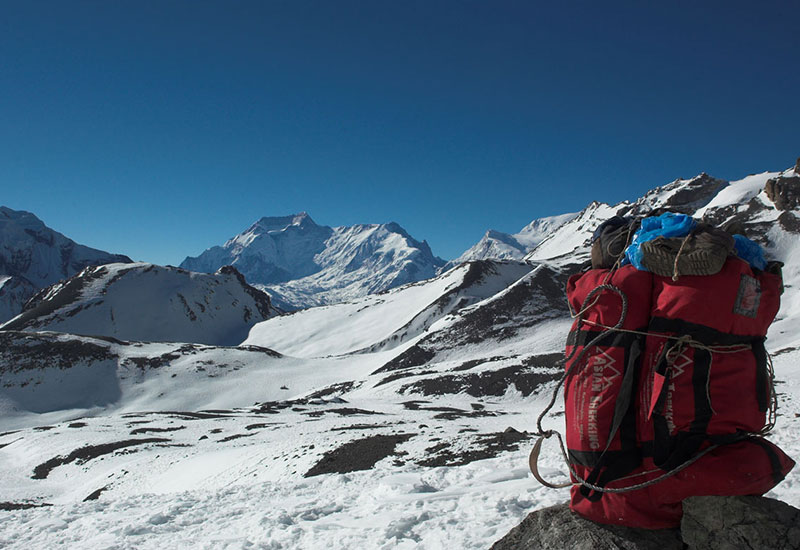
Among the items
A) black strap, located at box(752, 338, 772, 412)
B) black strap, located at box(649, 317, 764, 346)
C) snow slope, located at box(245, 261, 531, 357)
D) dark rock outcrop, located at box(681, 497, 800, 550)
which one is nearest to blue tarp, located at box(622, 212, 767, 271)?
black strap, located at box(649, 317, 764, 346)

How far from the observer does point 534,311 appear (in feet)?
310

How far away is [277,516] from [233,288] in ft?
636

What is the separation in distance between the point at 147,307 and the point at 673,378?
18378cm

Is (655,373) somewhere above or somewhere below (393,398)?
above

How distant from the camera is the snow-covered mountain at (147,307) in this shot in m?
147

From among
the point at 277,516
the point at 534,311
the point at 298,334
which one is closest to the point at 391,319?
the point at 298,334

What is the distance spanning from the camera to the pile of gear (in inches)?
158

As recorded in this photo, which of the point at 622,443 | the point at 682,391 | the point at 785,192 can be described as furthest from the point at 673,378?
the point at 785,192

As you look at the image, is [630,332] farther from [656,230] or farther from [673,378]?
[656,230]

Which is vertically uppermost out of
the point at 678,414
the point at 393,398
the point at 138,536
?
the point at 678,414

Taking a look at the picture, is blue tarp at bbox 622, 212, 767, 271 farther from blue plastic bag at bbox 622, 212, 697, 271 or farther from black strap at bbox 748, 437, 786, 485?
black strap at bbox 748, 437, 786, 485

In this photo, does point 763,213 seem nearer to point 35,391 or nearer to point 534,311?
point 534,311

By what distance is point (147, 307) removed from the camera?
162625 millimetres

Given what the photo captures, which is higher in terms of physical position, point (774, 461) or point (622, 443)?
point (622, 443)
